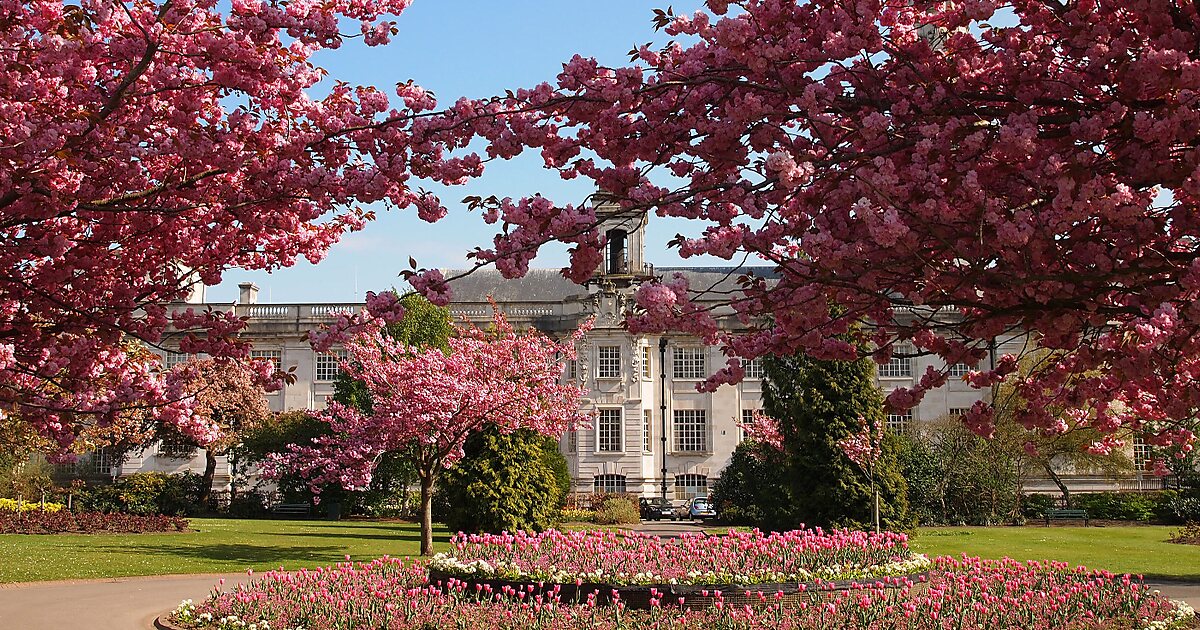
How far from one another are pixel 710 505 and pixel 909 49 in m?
39.1

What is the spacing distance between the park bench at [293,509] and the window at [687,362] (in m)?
17.8

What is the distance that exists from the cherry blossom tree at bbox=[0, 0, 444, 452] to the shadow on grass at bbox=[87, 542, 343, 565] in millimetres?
13701

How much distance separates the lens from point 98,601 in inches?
574

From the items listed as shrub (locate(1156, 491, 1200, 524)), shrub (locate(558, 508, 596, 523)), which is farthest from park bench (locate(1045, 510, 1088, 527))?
shrub (locate(558, 508, 596, 523))

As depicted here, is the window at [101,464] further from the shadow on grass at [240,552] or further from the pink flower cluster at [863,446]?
the pink flower cluster at [863,446]

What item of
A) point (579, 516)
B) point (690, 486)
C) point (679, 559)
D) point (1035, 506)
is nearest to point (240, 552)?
point (679, 559)

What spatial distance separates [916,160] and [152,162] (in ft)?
16.6

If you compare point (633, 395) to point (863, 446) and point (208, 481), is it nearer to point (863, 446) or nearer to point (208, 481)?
point (208, 481)

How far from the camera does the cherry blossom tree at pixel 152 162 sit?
6574 millimetres

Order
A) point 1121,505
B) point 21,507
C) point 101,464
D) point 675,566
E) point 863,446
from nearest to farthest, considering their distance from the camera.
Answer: point 675,566
point 863,446
point 21,507
point 1121,505
point 101,464

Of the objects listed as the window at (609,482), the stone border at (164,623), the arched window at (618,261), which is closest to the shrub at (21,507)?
the stone border at (164,623)

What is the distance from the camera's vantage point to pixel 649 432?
51.2 metres

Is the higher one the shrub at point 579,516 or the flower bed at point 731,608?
the flower bed at point 731,608

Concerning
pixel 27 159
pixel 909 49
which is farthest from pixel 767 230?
pixel 27 159
